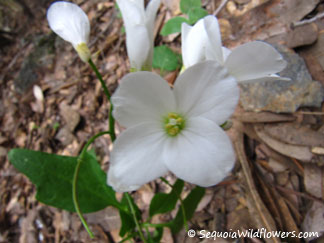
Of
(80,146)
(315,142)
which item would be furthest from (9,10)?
(315,142)

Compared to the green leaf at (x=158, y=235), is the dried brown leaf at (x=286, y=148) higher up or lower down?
higher up

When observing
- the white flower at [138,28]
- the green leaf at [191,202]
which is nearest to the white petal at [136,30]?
the white flower at [138,28]

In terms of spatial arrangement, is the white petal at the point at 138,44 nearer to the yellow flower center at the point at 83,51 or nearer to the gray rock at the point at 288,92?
the yellow flower center at the point at 83,51

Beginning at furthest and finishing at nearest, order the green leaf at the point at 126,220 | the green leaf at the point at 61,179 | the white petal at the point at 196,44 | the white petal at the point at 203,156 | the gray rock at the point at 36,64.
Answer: the gray rock at the point at 36,64 < the green leaf at the point at 126,220 < the green leaf at the point at 61,179 < the white petal at the point at 196,44 < the white petal at the point at 203,156

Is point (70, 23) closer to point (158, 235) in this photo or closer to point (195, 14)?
point (195, 14)

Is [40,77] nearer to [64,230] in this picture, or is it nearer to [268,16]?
[64,230]

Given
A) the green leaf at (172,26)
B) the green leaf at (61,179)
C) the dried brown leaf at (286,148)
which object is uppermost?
the green leaf at (172,26)
